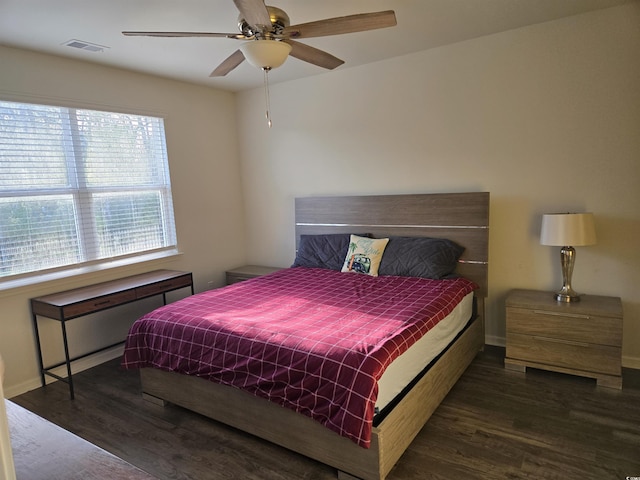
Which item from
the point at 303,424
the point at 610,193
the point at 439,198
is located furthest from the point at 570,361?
the point at 303,424

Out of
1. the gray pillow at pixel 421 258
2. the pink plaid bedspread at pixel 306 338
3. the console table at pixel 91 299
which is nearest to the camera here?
the pink plaid bedspread at pixel 306 338

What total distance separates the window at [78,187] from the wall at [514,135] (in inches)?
62.3

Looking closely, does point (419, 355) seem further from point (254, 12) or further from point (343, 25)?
point (254, 12)

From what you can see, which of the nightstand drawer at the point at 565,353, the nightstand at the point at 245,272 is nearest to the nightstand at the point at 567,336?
the nightstand drawer at the point at 565,353

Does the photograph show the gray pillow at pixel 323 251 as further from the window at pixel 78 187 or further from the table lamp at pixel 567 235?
the table lamp at pixel 567 235

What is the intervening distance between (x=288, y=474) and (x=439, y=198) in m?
2.39

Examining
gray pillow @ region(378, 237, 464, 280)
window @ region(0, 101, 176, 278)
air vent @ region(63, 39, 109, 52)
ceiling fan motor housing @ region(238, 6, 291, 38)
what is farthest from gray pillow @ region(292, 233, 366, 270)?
air vent @ region(63, 39, 109, 52)

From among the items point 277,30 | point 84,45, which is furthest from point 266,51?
point 84,45

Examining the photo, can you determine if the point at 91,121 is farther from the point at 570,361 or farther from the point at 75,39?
the point at 570,361

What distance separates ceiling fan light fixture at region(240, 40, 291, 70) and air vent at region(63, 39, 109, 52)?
5.31ft

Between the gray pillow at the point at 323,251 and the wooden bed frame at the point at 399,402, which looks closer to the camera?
the wooden bed frame at the point at 399,402

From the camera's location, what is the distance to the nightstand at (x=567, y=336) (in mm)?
2680

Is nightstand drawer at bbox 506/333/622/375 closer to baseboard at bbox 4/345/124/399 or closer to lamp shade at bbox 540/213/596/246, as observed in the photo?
lamp shade at bbox 540/213/596/246

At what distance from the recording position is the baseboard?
3027 mm
